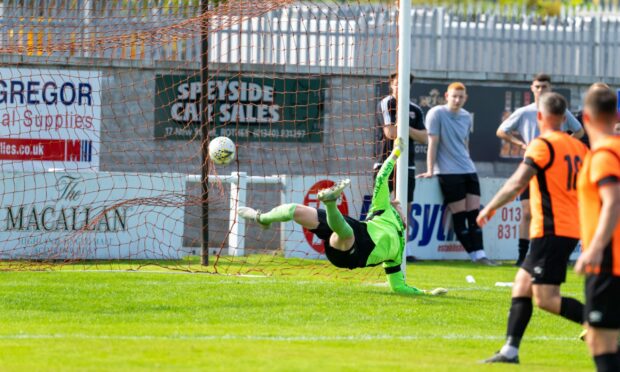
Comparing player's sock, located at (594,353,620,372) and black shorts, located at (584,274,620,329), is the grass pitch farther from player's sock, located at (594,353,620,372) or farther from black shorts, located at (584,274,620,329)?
black shorts, located at (584,274,620,329)

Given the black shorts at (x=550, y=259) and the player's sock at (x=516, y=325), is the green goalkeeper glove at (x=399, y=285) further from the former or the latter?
the black shorts at (x=550, y=259)

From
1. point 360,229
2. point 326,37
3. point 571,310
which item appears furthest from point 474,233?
point 571,310

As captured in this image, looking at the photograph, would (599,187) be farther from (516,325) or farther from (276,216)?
(276,216)

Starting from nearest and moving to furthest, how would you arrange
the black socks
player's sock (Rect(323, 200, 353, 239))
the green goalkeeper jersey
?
the black socks → player's sock (Rect(323, 200, 353, 239)) → the green goalkeeper jersey

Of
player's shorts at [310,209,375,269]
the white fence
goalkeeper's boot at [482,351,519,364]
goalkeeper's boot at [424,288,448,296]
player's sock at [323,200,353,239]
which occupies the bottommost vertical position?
goalkeeper's boot at [424,288,448,296]

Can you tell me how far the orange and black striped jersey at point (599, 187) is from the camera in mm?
6648

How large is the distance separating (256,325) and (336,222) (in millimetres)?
1714

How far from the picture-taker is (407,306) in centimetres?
1170

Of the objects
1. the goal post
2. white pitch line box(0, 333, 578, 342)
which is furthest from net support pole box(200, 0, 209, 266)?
white pitch line box(0, 333, 578, 342)

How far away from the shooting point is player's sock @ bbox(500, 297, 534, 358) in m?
8.56

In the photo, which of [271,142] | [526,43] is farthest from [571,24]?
[271,142]

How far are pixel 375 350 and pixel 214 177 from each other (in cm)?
739

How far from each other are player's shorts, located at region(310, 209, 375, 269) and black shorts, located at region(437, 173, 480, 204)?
5.79 m

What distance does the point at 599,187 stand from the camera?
6.68m
